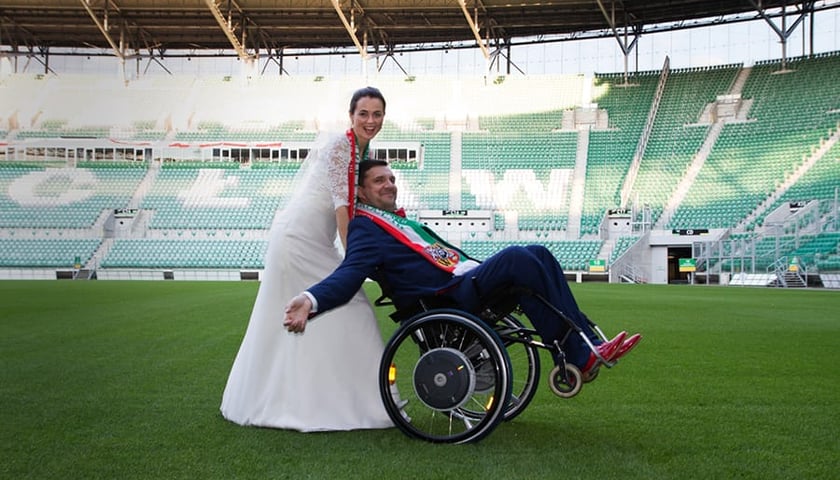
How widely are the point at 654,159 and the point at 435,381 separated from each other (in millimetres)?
28810

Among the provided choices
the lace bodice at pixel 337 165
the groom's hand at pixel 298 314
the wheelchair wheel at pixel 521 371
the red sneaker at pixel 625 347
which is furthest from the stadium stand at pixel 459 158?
the groom's hand at pixel 298 314

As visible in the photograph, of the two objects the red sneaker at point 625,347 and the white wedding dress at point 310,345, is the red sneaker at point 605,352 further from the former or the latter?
the white wedding dress at point 310,345

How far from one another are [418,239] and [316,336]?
23.8 inches

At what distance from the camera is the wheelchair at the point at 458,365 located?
277 centimetres

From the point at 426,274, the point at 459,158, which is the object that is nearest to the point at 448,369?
the point at 426,274

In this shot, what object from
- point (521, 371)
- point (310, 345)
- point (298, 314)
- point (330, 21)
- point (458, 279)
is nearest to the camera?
Answer: point (298, 314)

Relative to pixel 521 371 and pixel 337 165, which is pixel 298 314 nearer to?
pixel 337 165

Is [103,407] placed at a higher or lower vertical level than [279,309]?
lower

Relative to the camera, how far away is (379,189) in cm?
319

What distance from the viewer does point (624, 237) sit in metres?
26.8

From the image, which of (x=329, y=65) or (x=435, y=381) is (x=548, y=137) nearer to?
(x=329, y=65)

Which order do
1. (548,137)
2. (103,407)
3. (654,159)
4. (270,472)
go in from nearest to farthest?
(270,472)
(103,407)
(654,159)
(548,137)

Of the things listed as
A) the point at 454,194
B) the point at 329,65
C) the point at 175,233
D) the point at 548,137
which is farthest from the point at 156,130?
the point at 548,137

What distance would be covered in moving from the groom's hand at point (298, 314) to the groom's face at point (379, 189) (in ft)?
2.21
